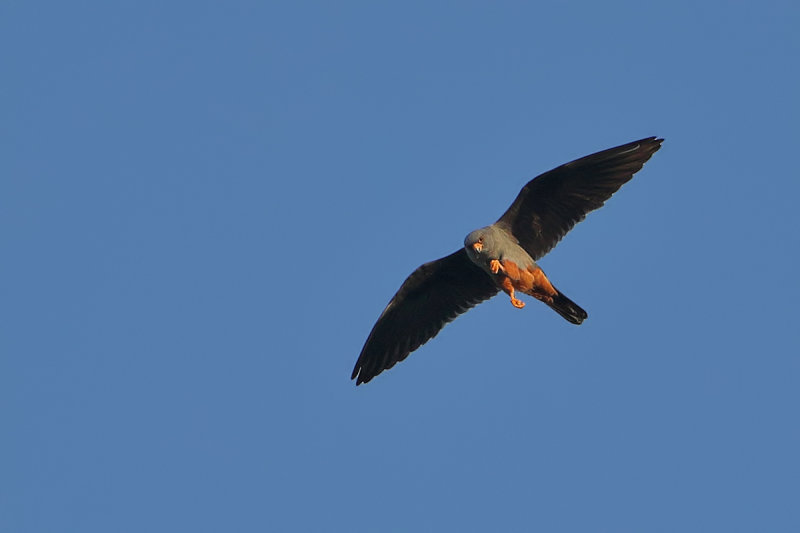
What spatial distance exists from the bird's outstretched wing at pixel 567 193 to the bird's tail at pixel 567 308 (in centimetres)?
77

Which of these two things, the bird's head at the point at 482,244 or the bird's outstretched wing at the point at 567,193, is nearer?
the bird's head at the point at 482,244

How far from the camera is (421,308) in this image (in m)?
19.7

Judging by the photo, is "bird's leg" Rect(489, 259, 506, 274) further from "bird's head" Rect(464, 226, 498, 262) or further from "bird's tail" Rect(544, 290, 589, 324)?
"bird's tail" Rect(544, 290, 589, 324)

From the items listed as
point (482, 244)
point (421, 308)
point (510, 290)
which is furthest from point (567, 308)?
point (421, 308)

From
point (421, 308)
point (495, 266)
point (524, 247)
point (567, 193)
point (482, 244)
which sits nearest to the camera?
point (495, 266)

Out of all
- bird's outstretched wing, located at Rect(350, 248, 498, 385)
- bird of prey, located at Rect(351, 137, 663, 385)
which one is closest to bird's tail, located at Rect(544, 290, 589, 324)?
bird of prey, located at Rect(351, 137, 663, 385)

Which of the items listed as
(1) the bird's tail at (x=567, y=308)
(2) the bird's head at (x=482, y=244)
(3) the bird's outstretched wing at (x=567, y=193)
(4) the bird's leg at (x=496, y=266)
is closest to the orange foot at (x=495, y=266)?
(4) the bird's leg at (x=496, y=266)

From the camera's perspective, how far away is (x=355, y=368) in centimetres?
1995

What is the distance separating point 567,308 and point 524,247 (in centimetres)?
→ 119

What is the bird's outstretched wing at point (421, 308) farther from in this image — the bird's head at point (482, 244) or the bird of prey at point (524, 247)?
the bird's head at point (482, 244)

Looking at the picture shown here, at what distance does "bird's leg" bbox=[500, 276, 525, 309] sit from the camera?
1805cm

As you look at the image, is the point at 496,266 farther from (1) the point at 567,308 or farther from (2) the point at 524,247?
(1) the point at 567,308

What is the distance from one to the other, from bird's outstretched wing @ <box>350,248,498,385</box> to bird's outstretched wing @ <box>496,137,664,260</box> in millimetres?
1173

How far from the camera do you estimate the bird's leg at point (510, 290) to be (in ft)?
→ 59.2
